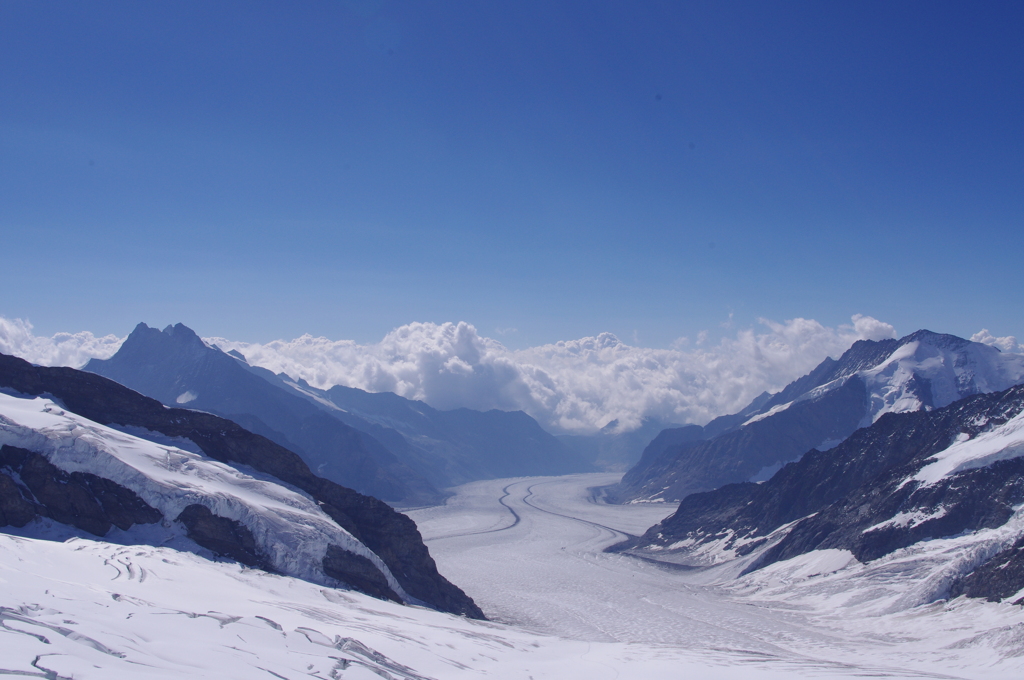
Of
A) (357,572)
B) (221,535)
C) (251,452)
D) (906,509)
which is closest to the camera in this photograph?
(221,535)

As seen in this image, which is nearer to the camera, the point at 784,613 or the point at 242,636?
the point at 242,636

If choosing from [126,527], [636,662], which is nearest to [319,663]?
Result: [636,662]

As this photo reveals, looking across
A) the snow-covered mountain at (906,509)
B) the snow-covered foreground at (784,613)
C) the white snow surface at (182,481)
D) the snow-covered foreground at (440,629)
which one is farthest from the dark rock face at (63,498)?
the snow-covered mountain at (906,509)

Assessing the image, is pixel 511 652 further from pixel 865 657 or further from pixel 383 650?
pixel 865 657

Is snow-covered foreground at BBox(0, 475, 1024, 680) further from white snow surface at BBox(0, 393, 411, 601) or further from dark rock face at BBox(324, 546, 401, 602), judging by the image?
white snow surface at BBox(0, 393, 411, 601)

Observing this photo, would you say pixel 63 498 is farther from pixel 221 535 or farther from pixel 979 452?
pixel 979 452

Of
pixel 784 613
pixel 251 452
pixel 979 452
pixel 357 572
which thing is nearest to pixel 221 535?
pixel 357 572

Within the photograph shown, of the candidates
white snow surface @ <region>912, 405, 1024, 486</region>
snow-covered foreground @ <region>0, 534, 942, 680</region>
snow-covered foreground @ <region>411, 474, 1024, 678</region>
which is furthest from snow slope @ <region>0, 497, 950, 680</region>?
white snow surface @ <region>912, 405, 1024, 486</region>
